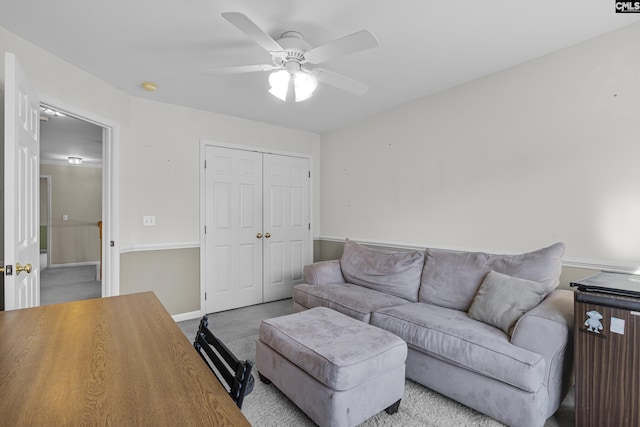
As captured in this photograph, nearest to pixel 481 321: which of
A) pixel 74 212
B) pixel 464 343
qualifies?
pixel 464 343

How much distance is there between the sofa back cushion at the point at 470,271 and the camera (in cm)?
216

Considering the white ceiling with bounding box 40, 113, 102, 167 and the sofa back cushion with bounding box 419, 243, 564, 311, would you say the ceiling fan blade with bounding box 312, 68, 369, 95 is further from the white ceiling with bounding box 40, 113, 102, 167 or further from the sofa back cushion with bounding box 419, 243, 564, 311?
the white ceiling with bounding box 40, 113, 102, 167

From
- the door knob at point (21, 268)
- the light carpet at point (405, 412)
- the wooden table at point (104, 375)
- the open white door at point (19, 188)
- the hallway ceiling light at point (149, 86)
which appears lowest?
the light carpet at point (405, 412)

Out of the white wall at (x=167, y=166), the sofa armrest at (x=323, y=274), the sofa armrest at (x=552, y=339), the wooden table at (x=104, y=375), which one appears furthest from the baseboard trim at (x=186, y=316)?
the sofa armrest at (x=552, y=339)

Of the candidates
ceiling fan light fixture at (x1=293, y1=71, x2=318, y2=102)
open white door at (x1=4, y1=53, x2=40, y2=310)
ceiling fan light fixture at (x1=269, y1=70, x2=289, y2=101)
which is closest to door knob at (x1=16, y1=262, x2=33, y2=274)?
open white door at (x1=4, y1=53, x2=40, y2=310)

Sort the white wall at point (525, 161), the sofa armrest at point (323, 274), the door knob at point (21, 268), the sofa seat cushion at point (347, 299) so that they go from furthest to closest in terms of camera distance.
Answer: the sofa armrest at point (323, 274)
the sofa seat cushion at point (347, 299)
the white wall at point (525, 161)
the door knob at point (21, 268)

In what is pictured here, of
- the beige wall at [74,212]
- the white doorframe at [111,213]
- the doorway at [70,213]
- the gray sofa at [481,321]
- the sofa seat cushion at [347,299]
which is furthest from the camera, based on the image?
the beige wall at [74,212]

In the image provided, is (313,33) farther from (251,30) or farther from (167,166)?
(167,166)

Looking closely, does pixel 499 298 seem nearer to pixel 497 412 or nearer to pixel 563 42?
pixel 497 412

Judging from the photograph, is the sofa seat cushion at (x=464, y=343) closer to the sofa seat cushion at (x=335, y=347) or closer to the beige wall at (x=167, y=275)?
the sofa seat cushion at (x=335, y=347)

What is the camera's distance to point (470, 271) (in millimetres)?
2494

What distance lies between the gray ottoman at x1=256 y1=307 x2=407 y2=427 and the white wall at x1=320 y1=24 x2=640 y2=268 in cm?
152

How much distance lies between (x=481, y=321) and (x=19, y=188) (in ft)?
9.62

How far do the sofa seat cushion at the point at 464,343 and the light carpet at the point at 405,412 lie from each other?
0.29 meters
